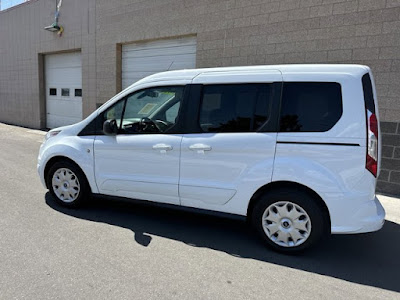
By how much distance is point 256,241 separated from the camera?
3.61 meters

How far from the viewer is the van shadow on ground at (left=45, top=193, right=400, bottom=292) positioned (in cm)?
304

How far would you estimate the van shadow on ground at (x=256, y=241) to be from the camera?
3.04 m

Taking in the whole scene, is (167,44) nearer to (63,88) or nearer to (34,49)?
(63,88)

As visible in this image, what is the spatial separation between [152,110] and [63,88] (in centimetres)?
1054

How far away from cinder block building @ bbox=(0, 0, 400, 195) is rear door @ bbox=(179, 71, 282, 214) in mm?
3541

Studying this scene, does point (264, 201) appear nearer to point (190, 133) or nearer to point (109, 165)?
point (190, 133)

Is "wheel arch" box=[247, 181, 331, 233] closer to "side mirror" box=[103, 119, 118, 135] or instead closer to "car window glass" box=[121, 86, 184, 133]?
"car window glass" box=[121, 86, 184, 133]

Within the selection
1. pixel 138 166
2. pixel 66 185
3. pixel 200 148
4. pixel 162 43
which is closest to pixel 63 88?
pixel 162 43

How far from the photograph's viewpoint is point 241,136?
3344 mm

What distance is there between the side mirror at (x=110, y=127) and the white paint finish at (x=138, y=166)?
0.08 meters

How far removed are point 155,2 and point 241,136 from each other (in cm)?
722

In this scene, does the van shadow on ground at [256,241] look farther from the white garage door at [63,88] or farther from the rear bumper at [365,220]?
the white garage door at [63,88]

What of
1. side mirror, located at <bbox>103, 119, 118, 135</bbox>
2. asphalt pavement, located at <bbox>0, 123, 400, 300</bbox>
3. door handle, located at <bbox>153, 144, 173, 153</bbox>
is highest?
side mirror, located at <bbox>103, 119, 118, 135</bbox>

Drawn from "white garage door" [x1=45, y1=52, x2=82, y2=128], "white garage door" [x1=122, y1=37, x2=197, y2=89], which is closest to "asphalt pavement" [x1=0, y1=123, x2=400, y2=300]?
"white garage door" [x1=122, y1=37, x2=197, y2=89]
